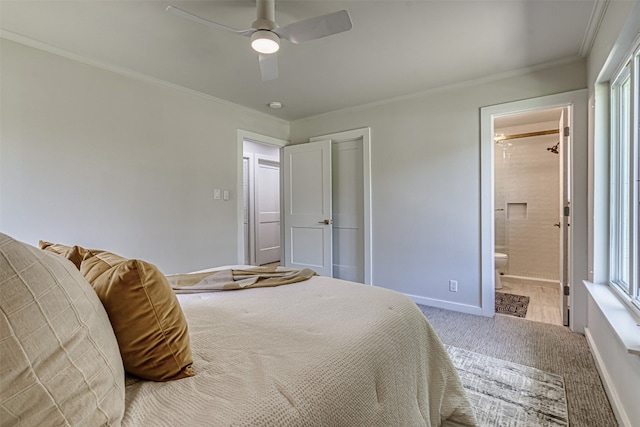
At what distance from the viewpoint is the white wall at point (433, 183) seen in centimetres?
308

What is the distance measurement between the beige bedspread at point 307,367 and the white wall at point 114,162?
1600mm

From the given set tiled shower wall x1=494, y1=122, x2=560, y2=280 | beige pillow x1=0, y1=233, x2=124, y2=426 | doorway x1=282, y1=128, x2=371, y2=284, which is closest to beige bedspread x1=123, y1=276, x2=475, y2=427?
beige pillow x1=0, y1=233, x2=124, y2=426

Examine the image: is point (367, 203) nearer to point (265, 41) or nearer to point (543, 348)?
point (543, 348)

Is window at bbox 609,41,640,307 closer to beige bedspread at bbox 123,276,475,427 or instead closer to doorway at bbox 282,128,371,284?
beige bedspread at bbox 123,276,475,427

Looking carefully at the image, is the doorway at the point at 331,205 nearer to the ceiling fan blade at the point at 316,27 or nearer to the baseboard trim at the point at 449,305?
the baseboard trim at the point at 449,305

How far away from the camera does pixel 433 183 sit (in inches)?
131

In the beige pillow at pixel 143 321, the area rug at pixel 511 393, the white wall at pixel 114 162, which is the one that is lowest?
the area rug at pixel 511 393

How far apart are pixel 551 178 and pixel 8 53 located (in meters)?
5.92

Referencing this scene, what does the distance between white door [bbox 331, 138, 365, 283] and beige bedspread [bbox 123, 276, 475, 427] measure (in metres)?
2.34

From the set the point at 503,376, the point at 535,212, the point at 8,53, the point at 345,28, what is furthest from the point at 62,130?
the point at 535,212

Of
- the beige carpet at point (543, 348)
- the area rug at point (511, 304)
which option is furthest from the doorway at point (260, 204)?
the area rug at point (511, 304)

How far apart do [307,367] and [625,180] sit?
241 cm

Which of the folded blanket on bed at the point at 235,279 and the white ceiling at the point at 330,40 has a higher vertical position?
the white ceiling at the point at 330,40

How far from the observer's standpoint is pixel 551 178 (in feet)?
14.3
